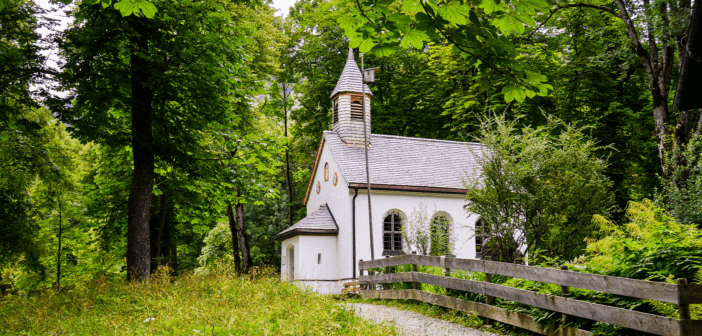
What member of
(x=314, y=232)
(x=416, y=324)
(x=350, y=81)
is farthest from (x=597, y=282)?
(x=350, y=81)

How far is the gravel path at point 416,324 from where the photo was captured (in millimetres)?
7050

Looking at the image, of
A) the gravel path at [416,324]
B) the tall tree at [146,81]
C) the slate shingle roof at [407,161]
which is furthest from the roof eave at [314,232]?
the gravel path at [416,324]

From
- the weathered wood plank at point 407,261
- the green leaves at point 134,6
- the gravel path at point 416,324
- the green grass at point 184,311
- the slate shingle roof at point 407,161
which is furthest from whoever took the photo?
the slate shingle roof at point 407,161

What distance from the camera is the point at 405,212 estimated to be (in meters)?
20.5

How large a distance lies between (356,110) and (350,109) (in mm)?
347

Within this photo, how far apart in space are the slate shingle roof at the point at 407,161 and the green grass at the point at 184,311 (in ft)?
38.1

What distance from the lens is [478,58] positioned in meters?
3.66

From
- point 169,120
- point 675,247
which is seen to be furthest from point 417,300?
point 169,120

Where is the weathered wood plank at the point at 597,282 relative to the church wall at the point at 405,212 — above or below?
below

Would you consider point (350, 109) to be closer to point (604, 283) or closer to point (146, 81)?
point (146, 81)

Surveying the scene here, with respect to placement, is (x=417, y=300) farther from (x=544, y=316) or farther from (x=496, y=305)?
(x=544, y=316)

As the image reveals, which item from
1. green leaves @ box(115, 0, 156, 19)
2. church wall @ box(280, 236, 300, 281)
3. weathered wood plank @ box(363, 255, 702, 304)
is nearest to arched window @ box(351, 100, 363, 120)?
church wall @ box(280, 236, 300, 281)

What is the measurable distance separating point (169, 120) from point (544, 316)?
8.78m

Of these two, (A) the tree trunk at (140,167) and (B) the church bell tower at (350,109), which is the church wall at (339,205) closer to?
(B) the church bell tower at (350,109)
